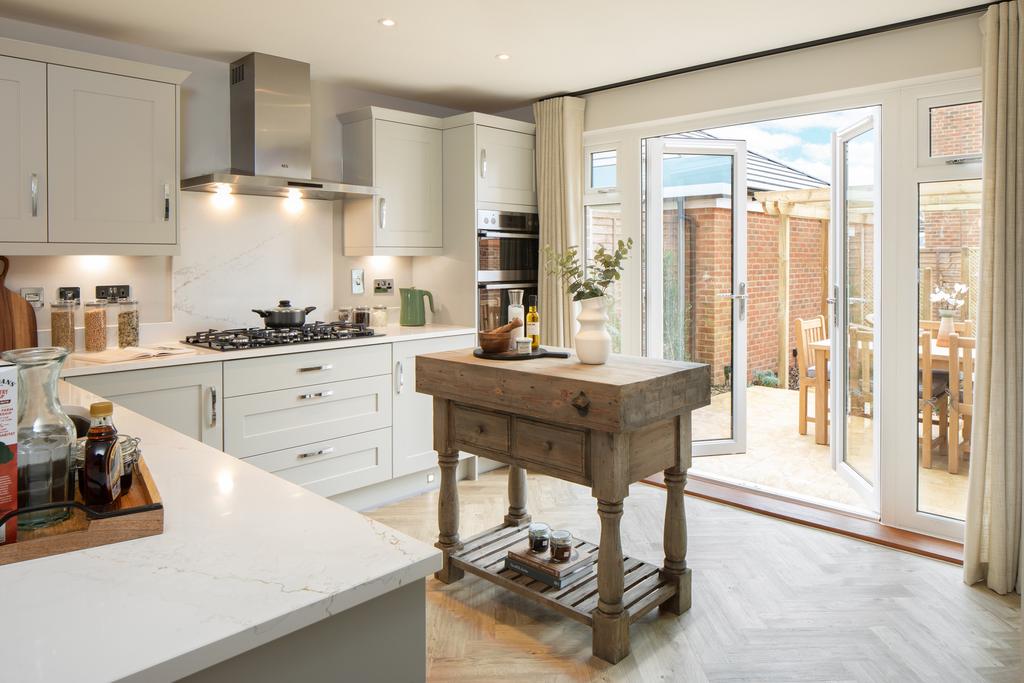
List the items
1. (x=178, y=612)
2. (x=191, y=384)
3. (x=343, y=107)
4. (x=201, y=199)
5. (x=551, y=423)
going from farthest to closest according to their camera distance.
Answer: (x=343, y=107) → (x=201, y=199) → (x=191, y=384) → (x=551, y=423) → (x=178, y=612)

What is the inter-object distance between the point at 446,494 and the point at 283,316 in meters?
1.53

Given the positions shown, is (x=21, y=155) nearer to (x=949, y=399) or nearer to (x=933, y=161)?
(x=933, y=161)

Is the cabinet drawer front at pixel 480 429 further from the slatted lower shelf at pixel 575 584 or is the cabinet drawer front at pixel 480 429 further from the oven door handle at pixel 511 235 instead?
the oven door handle at pixel 511 235

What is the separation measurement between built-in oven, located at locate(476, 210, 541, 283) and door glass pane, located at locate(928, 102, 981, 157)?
7.80 feet

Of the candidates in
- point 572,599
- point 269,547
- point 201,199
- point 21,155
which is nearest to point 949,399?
point 572,599

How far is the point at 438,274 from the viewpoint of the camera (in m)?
4.74

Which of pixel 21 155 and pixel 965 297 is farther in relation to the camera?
pixel 965 297

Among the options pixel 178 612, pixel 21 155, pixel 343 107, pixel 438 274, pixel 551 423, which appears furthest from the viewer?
pixel 438 274

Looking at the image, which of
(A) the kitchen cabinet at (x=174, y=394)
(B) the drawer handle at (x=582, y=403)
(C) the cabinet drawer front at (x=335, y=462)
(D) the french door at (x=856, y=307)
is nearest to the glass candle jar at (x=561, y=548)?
(B) the drawer handle at (x=582, y=403)

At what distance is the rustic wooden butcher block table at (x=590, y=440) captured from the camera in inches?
92.7

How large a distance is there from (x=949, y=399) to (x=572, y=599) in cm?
214

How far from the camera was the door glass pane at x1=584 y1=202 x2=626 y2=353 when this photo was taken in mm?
4684

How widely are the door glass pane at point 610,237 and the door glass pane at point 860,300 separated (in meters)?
1.37

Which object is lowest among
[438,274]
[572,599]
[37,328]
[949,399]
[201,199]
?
[572,599]
